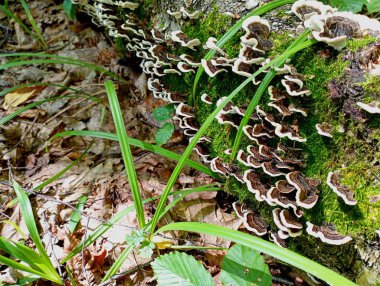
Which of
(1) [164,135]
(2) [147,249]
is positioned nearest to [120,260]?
(2) [147,249]

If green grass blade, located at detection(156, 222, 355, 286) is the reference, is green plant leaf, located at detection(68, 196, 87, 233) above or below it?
below

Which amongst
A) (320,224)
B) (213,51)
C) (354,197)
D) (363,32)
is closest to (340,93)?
(363,32)

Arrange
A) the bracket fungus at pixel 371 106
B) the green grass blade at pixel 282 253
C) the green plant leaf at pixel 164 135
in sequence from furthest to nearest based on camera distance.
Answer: the green plant leaf at pixel 164 135 → the bracket fungus at pixel 371 106 → the green grass blade at pixel 282 253

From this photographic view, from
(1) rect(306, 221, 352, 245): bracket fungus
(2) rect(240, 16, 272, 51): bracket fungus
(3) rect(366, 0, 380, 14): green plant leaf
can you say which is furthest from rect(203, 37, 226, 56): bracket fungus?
(1) rect(306, 221, 352, 245): bracket fungus

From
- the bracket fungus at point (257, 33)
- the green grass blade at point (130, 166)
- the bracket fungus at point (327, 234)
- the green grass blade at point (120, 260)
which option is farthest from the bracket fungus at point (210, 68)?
the green grass blade at point (120, 260)

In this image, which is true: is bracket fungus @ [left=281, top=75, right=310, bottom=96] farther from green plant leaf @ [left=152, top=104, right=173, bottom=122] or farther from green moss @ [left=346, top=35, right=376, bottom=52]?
green plant leaf @ [left=152, top=104, right=173, bottom=122]

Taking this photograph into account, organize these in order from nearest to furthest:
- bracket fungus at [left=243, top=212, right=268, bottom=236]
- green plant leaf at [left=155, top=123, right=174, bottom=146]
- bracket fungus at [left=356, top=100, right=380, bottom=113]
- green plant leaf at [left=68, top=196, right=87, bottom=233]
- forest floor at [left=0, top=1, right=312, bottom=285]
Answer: bracket fungus at [left=356, top=100, right=380, bottom=113]
bracket fungus at [left=243, top=212, right=268, bottom=236]
forest floor at [left=0, top=1, right=312, bottom=285]
green plant leaf at [left=68, top=196, right=87, bottom=233]
green plant leaf at [left=155, top=123, right=174, bottom=146]

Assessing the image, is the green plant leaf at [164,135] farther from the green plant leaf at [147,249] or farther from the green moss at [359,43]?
Answer: the green moss at [359,43]
